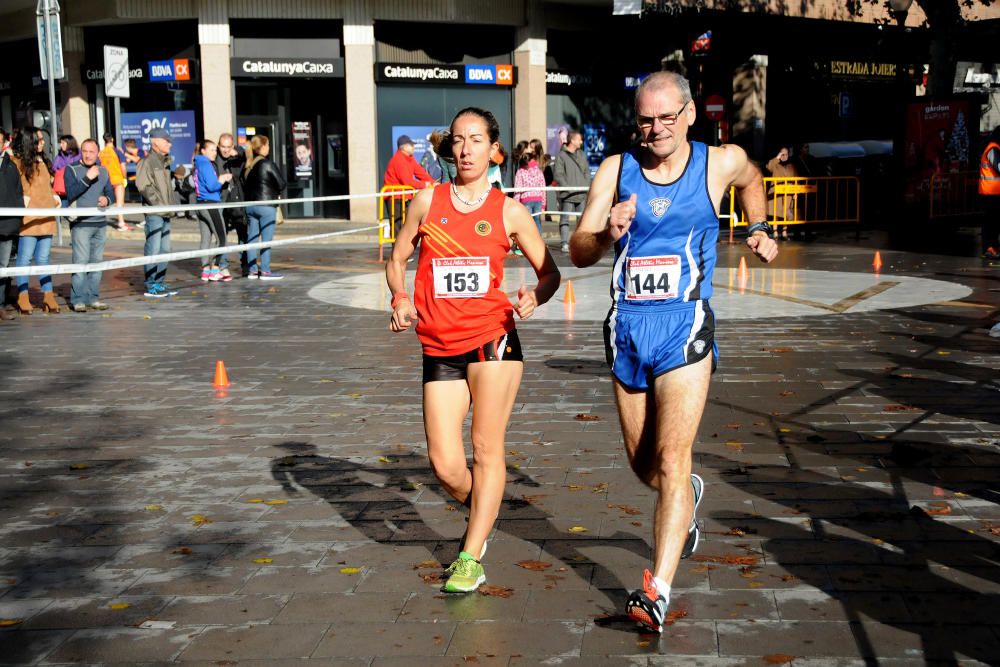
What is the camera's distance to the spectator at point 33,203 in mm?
14172

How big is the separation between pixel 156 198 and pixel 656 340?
39.3 feet

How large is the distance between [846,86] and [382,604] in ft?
123

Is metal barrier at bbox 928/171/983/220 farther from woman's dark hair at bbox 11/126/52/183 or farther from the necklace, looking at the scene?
the necklace

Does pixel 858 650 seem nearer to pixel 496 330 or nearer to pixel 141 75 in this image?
pixel 496 330

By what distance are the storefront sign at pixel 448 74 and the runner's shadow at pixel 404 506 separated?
23.5 metres

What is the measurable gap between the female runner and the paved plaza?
0.40 meters

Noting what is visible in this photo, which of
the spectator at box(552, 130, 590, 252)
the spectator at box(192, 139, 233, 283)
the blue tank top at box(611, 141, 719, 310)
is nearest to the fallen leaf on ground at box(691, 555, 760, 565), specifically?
the blue tank top at box(611, 141, 719, 310)

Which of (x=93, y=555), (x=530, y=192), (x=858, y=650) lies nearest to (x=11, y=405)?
(x=93, y=555)

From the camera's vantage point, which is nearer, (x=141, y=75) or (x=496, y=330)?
(x=496, y=330)

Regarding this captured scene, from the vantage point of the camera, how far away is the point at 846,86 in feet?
131

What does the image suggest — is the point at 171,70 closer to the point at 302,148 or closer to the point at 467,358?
the point at 302,148

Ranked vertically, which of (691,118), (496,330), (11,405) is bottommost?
(11,405)

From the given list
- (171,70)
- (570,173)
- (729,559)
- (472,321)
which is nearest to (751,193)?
(472,321)

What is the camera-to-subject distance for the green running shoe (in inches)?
199
